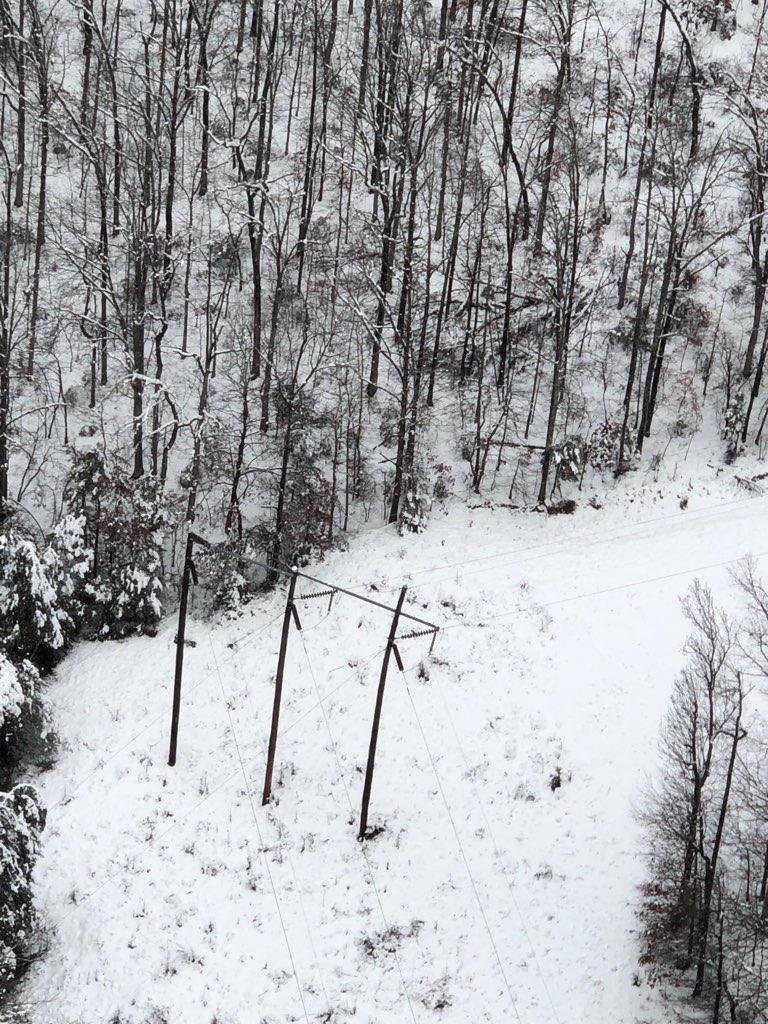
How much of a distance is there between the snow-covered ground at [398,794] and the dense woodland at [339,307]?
2.06 metres

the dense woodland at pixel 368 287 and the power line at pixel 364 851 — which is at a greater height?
the dense woodland at pixel 368 287

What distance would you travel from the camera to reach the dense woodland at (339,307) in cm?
2627

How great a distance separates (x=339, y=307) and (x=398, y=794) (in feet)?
58.3

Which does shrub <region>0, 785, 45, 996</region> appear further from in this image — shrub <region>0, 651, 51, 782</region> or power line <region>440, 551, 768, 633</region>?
power line <region>440, 551, 768, 633</region>

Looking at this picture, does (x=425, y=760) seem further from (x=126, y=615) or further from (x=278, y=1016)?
(x=126, y=615)

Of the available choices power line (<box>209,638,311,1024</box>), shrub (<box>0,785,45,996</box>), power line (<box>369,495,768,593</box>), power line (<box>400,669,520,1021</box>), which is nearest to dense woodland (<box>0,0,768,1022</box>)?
power line (<box>369,495,768,593</box>)

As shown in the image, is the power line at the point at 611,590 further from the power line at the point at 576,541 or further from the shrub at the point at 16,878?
the shrub at the point at 16,878

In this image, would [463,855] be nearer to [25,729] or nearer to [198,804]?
[198,804]

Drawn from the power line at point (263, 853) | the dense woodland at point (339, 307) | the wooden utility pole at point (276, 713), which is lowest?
the power line at point (263, 853)

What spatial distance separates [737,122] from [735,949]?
3266 centimetres

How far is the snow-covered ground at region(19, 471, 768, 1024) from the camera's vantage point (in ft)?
57.7

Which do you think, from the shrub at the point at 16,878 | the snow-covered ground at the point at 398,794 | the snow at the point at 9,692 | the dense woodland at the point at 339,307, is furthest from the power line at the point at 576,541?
the shrub at the point at 16,878

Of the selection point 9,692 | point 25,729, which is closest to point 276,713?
point 9,692

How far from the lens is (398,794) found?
2105cm
